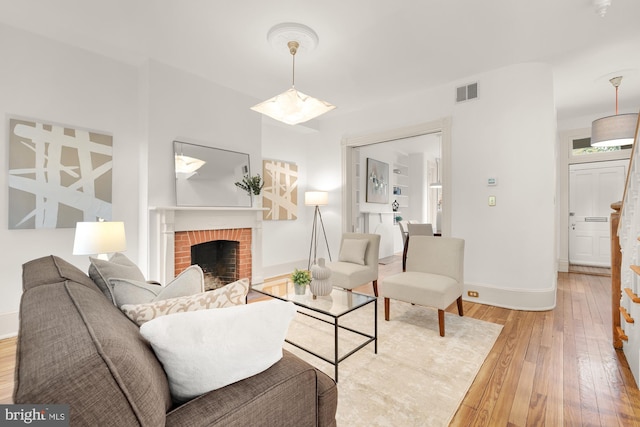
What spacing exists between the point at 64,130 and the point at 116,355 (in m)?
3.21

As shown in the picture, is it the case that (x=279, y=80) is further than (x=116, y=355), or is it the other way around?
(x=279, y=80)

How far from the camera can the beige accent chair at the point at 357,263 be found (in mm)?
3408

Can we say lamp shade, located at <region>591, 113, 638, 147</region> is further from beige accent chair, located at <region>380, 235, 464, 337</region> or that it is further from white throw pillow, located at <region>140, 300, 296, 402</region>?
white throw pillow, located at <region>140, 300, 296, 402</region>

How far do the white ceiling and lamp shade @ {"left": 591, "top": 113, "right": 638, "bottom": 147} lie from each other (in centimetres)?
62

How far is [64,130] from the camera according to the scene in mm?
2824

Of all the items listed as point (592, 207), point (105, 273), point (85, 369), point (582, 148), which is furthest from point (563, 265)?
point (85, 369)

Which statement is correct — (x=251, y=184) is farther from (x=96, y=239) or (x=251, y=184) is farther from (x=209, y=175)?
(x=96, y=239)

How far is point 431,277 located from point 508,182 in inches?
61.3

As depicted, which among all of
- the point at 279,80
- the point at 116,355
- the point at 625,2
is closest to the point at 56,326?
the point at 116,355

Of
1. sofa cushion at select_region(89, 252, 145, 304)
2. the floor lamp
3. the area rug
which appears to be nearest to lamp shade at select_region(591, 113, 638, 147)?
the area rug

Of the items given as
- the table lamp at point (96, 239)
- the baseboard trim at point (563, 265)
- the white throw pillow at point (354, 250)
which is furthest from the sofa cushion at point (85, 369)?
the baseboard trim at point (563, 265)

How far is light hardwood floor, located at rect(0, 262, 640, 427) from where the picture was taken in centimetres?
164

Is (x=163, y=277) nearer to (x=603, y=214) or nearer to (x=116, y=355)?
(x=116, y=355)

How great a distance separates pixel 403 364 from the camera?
215cm
